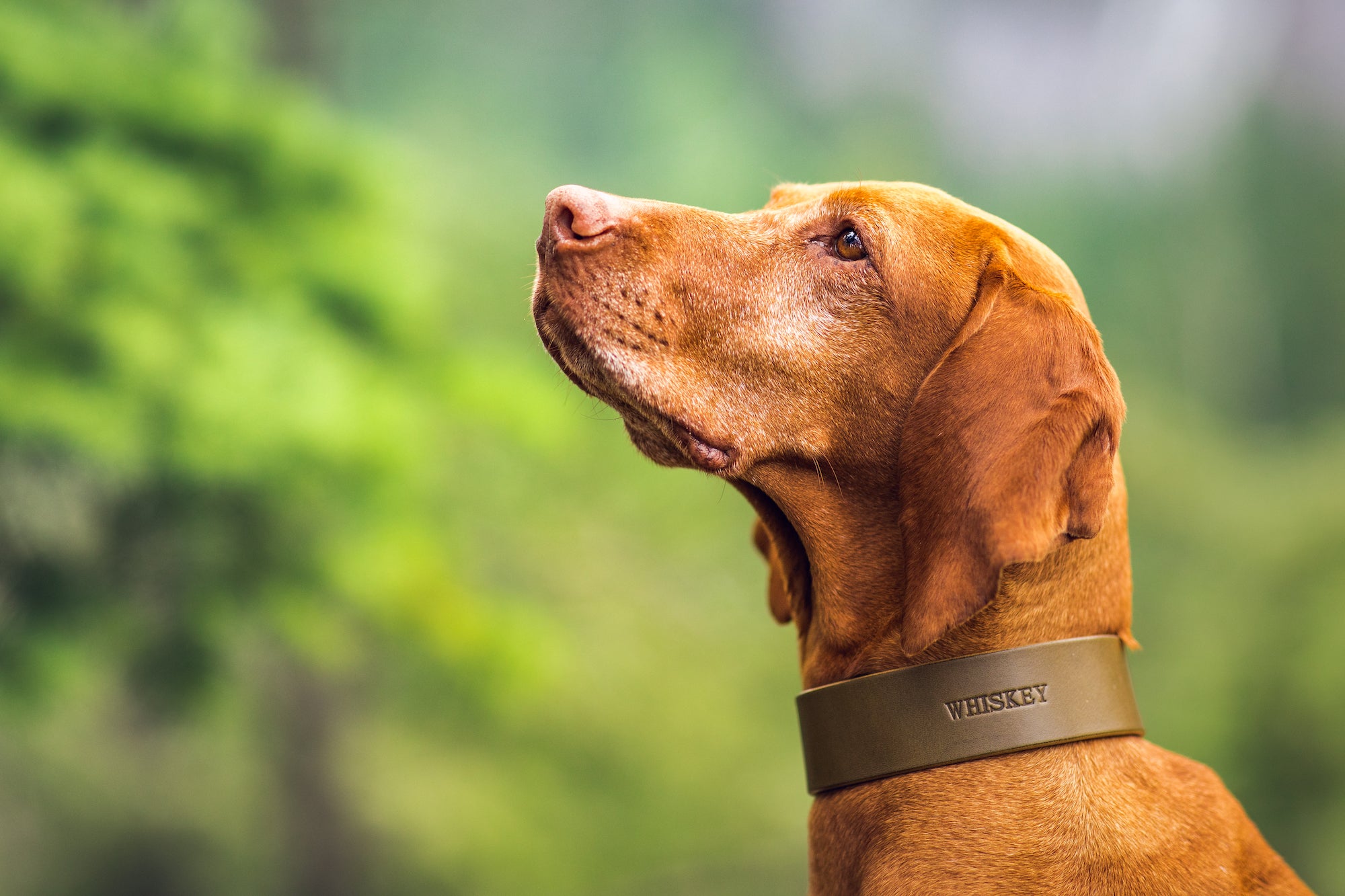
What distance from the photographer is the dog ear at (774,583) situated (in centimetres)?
238

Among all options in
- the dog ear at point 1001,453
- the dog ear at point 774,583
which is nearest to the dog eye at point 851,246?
the dog ear at point 1001,453

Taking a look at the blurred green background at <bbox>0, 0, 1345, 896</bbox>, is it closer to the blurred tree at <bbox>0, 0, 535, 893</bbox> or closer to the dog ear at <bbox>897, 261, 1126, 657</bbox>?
the blurred tree at <bbox>0, 0, 535, 893</bbox>

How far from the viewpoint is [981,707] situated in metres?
1.77

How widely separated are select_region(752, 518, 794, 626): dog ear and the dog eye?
1.86 ft

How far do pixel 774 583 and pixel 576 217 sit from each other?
924mm

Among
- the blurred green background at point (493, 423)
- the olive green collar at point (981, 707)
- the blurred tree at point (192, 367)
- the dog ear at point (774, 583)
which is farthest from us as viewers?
the blurred green background at point (493, 423)

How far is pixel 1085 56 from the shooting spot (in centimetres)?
891

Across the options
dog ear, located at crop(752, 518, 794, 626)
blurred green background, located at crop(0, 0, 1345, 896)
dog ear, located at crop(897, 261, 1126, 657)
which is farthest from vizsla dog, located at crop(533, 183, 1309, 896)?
blurred green background, located at crop(0, 0, 1345, 896)

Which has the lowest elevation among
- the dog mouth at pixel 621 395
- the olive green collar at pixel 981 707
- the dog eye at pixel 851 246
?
the olive green collar at pixel 981 707

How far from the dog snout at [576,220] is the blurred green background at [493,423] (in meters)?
3.23

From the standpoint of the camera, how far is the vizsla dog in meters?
1.72

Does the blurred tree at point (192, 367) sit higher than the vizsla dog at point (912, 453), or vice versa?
the blurred tree at point (192, 367)

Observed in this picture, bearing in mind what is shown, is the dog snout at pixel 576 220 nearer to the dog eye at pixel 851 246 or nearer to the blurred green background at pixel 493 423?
the dog eye at pixel 851 246

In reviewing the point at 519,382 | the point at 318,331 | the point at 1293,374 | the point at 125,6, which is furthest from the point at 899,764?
the point at 1293,374
